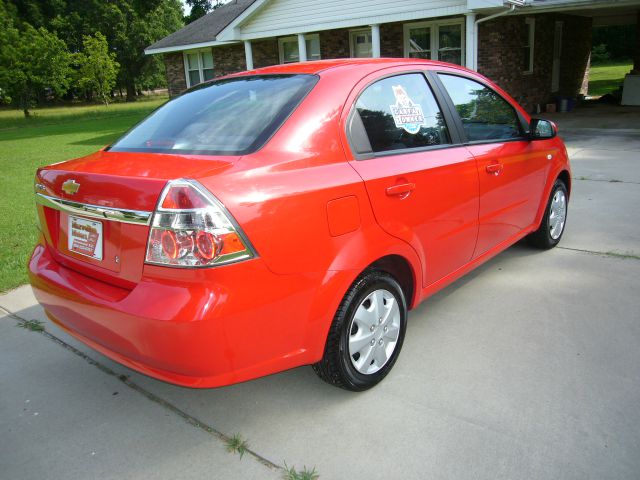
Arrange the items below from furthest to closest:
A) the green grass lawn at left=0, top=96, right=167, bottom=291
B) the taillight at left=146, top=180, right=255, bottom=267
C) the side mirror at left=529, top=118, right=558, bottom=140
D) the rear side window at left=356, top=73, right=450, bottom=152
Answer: the green grass lawn at left=0, top=96, right=167, bottom=291 → the side mirror at left=529, top=118, right=558, bottom=140 → the rear side window at left=356, top=73, right=450, bottom=152 → the taillight at left=146, top=180, right=255, bottom=267

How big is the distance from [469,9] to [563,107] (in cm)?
562

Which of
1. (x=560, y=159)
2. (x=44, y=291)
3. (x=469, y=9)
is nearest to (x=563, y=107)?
(x=469, y=9)

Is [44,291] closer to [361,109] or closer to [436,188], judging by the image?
[361,109]

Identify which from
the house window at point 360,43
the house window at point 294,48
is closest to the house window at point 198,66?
the house window at point 294,48

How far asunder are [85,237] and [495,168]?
8.38 ft

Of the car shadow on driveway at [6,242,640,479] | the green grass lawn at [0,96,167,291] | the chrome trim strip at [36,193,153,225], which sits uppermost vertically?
the chrome trim strip at [36,193,153,225]

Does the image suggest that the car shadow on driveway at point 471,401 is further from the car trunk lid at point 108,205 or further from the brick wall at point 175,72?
the brick wall at point 175,72

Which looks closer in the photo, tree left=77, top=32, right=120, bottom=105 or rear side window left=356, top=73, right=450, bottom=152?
rear side window left=356, top=73, right=450, bottom=152

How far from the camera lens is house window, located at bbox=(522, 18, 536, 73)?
50.9 ft

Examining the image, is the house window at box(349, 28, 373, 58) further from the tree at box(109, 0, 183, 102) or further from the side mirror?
the tree at box(109, 0, 183, 102)

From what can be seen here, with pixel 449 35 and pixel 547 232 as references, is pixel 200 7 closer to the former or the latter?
pixel 449 35

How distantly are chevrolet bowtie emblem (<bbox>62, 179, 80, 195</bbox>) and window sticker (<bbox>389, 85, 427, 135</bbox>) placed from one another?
5.44 feet

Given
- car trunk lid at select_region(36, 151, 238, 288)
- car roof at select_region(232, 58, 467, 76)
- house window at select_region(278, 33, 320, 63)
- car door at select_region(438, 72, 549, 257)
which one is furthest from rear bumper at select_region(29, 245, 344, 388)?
house window at select_region(278, 33, 320, 63)

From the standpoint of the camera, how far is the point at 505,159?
12.2 feet
